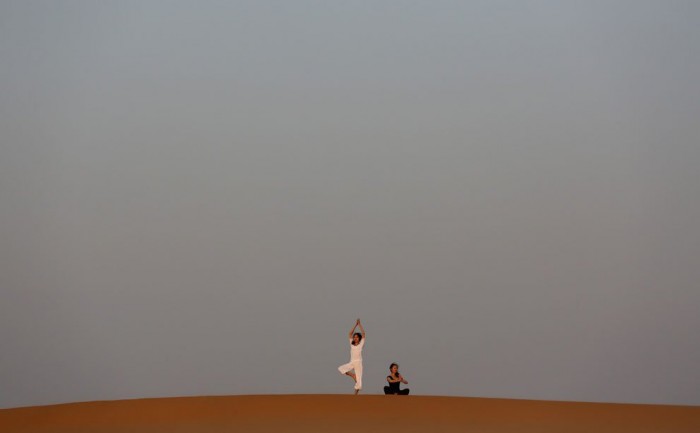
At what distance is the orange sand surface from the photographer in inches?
471

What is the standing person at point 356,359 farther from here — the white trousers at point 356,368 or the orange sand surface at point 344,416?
the orange sand surface at point 344,416

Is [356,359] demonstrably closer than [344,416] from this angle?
No

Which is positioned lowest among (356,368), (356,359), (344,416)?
(344,416)

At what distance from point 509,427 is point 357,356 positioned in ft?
13.0

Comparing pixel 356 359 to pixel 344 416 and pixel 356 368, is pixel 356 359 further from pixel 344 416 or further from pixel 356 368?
pixel 344 416

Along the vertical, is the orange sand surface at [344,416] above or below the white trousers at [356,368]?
below

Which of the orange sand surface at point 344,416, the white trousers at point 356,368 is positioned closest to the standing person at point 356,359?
the white trousers at point 356,368

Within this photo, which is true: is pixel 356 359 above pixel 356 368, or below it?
above

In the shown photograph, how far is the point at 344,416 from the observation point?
12.6 m

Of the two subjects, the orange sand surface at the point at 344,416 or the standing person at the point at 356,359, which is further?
the standing person at the point at 356,359

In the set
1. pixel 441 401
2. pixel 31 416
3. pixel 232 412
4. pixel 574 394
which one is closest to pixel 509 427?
pixel 441 401

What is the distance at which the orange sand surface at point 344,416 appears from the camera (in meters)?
12.0

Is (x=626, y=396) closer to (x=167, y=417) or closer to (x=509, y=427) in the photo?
(x=509, y=427)

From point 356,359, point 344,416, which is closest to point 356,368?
point 356,359
